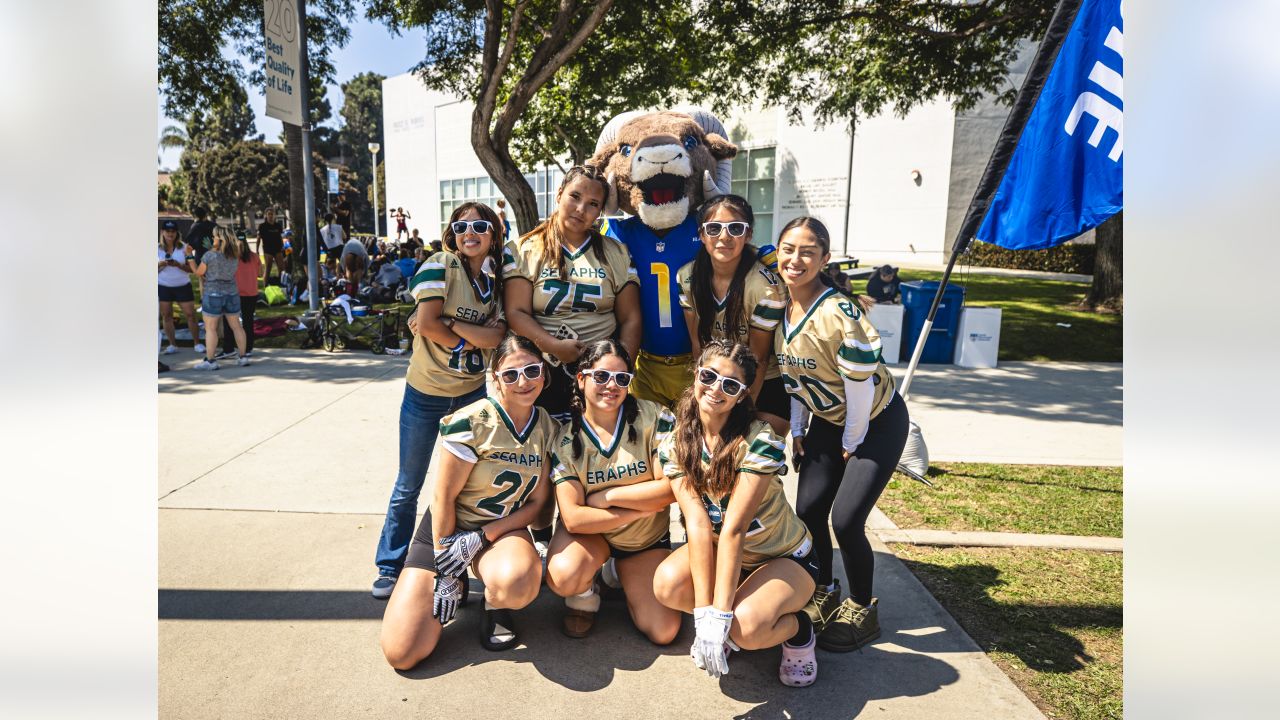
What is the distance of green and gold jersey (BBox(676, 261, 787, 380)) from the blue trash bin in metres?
6.34

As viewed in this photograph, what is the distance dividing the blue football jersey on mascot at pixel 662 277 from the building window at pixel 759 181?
24.8m

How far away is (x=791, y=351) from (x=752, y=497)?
642 millimetres

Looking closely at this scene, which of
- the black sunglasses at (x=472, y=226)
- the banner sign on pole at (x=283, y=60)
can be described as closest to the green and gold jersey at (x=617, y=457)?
the black sunglasses at (x=472, y=226)

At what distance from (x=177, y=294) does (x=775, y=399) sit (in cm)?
835

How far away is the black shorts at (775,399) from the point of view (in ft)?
11.5

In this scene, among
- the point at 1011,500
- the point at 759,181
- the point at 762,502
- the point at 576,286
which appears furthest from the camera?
the point at 759,181

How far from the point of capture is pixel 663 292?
12.0 ft

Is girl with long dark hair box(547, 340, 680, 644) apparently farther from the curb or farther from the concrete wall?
the concrete wall

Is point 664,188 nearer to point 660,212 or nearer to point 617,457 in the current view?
point 660,212

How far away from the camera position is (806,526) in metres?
3.22

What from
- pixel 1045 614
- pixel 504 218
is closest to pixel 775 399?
pixel 1045 614

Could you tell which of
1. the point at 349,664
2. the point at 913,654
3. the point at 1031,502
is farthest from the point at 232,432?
the point at 1031,502

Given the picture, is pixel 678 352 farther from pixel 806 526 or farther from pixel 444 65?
pixel 444 65

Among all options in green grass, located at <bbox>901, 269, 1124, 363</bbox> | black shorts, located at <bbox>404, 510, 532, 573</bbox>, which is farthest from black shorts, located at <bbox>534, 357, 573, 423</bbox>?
green grass, located at <bbox>901, 269, 1124, 363</bbox>
